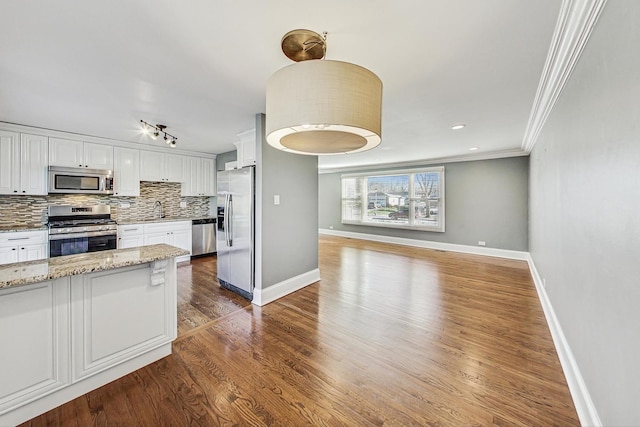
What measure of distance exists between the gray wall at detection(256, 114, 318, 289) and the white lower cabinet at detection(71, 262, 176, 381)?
4.10ft

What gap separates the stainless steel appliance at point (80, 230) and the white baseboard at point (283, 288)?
3014 mm

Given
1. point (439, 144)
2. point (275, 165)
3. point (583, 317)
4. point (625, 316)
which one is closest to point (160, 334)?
point (275, 165)

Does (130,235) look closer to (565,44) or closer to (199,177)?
(199,177)

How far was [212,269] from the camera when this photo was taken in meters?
4.84

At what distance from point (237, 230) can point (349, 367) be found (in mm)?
2243

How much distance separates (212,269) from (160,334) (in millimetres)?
2831

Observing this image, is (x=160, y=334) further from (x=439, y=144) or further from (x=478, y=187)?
(x=478, y=187)

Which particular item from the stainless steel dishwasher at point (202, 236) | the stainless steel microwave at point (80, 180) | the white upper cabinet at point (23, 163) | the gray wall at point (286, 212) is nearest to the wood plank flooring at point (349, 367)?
the gray wall at point (286, 212)

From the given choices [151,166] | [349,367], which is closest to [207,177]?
[151,166]

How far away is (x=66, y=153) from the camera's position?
160 inches

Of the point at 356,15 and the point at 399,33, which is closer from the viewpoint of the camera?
the point at 356,15

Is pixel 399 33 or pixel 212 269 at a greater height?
pixel 399 33

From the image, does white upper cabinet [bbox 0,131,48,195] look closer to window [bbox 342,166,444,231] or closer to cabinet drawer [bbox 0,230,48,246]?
cabinet drawer [bbox 0,230,48,246]

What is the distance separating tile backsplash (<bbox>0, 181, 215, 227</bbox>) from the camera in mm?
3867
